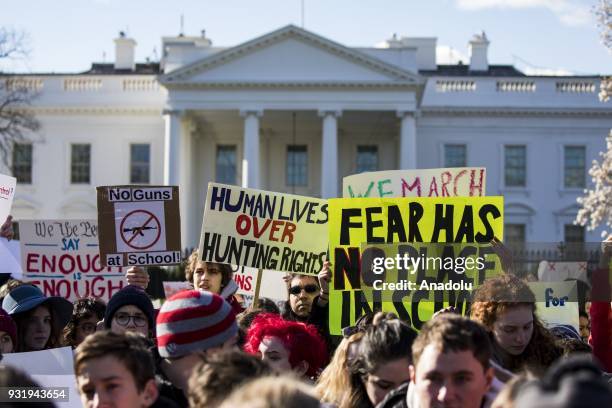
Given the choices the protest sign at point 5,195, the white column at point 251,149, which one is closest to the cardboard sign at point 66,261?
the protest sign at point 5,195

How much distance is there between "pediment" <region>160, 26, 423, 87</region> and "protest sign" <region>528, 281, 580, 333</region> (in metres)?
35.2

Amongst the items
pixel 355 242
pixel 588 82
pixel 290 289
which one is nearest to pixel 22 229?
pixel 290 289

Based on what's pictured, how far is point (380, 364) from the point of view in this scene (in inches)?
155

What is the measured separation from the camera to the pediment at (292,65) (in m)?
41.6

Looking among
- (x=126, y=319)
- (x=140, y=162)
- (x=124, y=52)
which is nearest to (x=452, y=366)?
(x=126, y=319)

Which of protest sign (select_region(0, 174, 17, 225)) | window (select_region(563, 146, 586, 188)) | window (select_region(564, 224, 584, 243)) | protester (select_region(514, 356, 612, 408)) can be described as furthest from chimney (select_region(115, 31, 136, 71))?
protester (select_region(514, 356, 612, 408))

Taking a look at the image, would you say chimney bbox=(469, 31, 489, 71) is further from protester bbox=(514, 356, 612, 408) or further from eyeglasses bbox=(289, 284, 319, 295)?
protester bbox=(514, 356, 612, 408)

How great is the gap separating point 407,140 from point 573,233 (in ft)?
30.5

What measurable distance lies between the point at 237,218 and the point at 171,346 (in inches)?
136

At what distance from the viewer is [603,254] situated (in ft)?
18.2

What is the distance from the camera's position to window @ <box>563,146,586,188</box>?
147 ft

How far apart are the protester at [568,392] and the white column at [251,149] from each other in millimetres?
38661

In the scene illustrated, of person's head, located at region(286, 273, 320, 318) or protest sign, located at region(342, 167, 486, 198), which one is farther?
protest sign, located at region(342, 167, 486, 198)

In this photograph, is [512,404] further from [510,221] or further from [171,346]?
[510,221]
